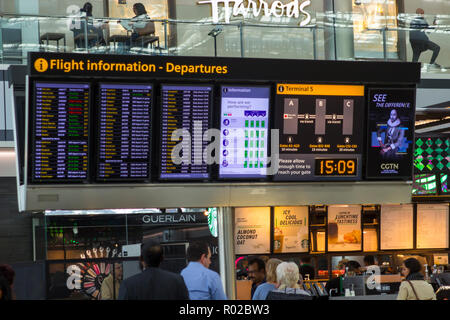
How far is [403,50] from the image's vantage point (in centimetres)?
1148

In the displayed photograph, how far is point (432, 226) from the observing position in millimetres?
13086

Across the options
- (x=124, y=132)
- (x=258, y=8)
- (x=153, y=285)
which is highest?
(x=258, y=8)

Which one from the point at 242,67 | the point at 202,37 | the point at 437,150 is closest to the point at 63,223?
the point at 202,37

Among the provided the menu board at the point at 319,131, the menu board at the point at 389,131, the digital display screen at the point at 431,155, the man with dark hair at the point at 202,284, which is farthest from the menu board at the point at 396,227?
the man with dark hair at the point at 202,284

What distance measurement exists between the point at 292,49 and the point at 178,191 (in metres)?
3.39

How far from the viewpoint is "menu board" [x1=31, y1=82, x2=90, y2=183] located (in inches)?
333

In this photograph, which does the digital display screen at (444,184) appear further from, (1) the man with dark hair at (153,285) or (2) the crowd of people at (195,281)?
(1) the man with dark hair at (153,285)

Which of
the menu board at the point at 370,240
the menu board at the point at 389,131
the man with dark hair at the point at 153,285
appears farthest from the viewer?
the menu board at the point at 370,240

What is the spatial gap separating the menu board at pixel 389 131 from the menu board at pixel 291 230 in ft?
9.86

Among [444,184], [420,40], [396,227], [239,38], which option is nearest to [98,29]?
[239,38]

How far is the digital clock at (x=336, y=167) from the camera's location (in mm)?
9352

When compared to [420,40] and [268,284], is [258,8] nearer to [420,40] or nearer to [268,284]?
[420,40]

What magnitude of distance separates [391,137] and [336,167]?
2.52ft
